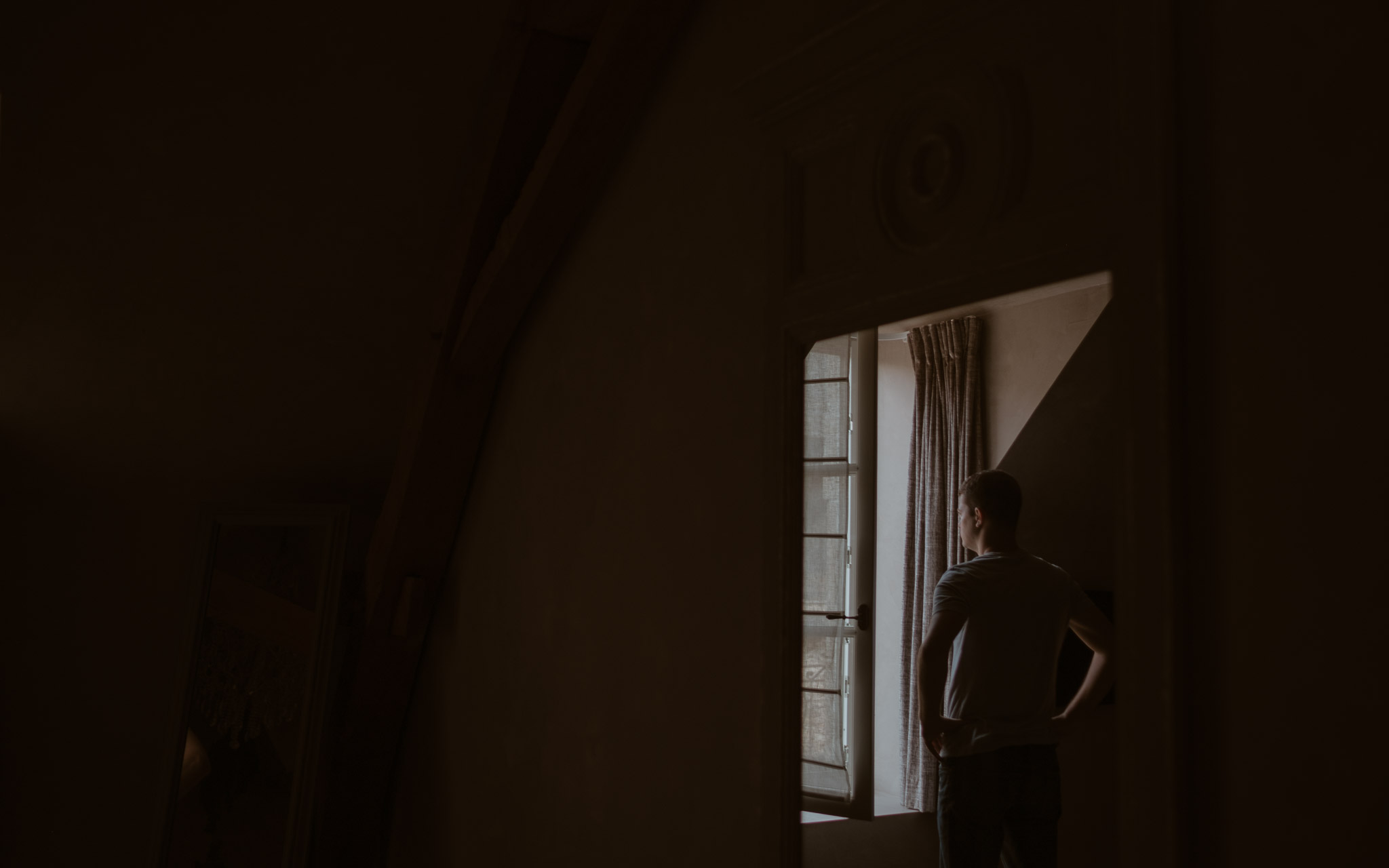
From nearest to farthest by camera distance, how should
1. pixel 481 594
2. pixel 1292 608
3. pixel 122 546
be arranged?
pixel 1292 608, pixel 481 594, pixel 122 546

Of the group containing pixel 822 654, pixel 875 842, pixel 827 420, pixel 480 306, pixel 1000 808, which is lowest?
pixel 875 842

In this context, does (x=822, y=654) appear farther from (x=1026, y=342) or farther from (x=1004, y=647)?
(x=1026, y=342)

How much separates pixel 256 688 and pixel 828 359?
2.75 metres

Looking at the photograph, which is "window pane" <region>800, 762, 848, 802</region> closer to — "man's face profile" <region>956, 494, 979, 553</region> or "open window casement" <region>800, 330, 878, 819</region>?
"open window casement" <region>800, 330, 878, 819</region>

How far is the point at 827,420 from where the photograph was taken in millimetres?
1941

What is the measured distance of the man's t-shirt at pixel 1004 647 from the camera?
147 cm

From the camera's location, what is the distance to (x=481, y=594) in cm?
338

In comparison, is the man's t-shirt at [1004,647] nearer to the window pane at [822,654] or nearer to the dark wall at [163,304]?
the window pane at [822,654]

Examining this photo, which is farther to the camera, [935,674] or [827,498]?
[827,498]

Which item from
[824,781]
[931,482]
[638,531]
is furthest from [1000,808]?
[638,531]

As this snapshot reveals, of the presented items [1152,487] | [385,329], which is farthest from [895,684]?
[385,329]

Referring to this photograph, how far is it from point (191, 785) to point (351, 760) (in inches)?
22.0

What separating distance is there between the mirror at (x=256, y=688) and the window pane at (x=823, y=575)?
Result: 7.43ft

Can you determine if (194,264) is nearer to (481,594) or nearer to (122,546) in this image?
(122,546)
